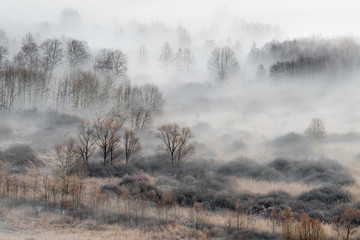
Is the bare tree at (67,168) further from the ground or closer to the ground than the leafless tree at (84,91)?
closer to the ground

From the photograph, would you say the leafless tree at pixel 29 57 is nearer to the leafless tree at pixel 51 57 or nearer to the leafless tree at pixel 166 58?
the leafless tree at pixel 51 57

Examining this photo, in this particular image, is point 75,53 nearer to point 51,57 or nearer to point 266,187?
point 51,57

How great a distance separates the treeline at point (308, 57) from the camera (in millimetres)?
86688

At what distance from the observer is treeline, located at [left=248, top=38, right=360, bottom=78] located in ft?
284

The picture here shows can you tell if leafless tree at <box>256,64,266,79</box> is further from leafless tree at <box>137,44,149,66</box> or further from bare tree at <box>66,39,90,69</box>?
bare tree at <box>66,39,90,69</box>

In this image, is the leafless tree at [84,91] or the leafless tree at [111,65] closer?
the leafless tree at [84,91]

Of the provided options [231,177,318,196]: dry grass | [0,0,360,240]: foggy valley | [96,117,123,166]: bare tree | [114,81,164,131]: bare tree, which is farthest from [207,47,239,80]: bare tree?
[231,177,318,196]: dry grass

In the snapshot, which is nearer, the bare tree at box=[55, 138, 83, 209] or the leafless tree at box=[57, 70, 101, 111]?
the bare tree at box=[55, 138, 83, 209]

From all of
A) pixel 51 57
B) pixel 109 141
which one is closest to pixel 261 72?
pixel 51 57

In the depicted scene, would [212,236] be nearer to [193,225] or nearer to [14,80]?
[193,225]

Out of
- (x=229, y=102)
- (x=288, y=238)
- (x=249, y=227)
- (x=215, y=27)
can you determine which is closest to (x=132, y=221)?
(x=249, y=227)

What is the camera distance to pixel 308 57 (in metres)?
89.9

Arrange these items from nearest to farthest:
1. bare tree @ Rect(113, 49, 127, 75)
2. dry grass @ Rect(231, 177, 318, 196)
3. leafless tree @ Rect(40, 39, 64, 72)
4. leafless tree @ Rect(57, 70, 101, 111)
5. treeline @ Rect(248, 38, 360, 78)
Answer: dry grass @ Rect(231, 177, 318, 196) < leafless tree @ Rect(57, 70, 101, 111) < leafless tree @ Rect(40, 39, 64, 72) < bare tree @ Rect(113, 49, 127, 75) < treeline @ Rect(248, 38, 360, 78)

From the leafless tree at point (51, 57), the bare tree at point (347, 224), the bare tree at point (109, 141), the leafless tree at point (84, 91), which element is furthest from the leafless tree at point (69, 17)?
the bare tree at point (347, 224)
